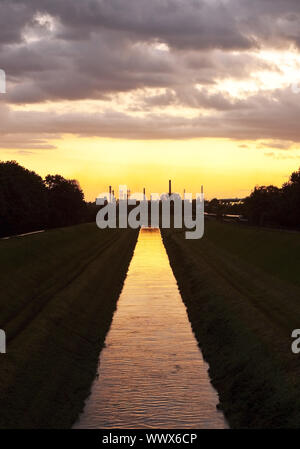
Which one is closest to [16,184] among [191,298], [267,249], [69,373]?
[267,249]

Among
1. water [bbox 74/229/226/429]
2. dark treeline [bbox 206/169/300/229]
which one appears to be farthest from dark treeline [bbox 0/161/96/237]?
water [bbox 74/229/226/429]

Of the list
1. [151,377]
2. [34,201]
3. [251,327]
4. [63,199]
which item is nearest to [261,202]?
[63,199]

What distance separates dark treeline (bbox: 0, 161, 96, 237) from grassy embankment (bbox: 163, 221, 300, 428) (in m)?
41.4

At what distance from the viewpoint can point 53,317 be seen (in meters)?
27.8

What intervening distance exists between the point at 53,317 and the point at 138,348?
17.1ft

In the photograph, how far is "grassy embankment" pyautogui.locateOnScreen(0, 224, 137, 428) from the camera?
16.7 m

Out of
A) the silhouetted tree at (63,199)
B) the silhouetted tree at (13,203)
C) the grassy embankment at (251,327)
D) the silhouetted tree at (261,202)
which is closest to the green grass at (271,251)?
the grassy embankment at (251,327)

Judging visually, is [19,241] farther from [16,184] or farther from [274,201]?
[274,201]

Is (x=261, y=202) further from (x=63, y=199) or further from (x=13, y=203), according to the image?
(x=13, y=203)

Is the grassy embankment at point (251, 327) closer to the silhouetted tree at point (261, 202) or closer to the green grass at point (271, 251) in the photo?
the green grass at point (271, 251)

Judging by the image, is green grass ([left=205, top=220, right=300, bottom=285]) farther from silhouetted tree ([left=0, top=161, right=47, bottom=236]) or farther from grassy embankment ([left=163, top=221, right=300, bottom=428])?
silhouetted tree ([left=0, top=161, right=47, bottom=236])

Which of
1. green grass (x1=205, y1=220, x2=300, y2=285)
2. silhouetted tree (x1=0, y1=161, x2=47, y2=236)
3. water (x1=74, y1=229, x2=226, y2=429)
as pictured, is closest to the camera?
water (x1=74, y1=229, x2=226, y2=429)

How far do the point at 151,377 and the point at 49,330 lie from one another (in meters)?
6.59

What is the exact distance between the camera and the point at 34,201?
366ft
